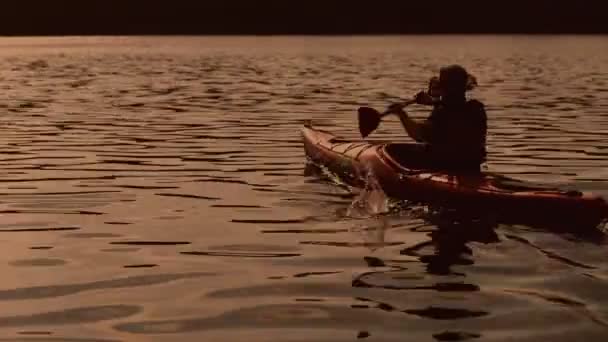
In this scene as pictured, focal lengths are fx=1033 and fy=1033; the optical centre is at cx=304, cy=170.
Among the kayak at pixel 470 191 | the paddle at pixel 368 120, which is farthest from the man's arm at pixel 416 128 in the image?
the paddle at pixel 368 120

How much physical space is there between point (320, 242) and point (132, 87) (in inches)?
1085

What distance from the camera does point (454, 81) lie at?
39.1 ft

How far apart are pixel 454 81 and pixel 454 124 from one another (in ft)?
1.74

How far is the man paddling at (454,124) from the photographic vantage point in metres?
12.0

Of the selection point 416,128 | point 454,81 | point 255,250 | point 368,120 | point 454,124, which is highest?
point 454,81

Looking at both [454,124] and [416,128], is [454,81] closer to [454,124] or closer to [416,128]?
[454,124]

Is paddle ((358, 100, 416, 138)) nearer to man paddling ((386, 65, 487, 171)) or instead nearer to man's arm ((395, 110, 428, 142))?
man's arm ((395, 110, 428, 142))

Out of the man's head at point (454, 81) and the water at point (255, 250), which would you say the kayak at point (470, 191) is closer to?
the water at point (255, 250)

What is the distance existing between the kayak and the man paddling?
0.32 meters

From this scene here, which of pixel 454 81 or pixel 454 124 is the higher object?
pixel 454 81

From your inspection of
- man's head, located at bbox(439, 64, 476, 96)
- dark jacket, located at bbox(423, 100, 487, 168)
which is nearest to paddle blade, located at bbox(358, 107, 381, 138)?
dark jacket, located at bbox(423, 100, 487, 168)

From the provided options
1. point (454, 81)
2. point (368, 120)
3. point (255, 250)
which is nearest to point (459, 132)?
point (454, 81)
